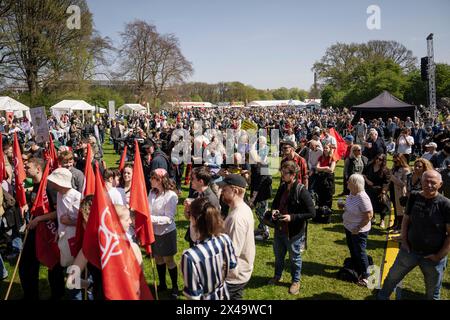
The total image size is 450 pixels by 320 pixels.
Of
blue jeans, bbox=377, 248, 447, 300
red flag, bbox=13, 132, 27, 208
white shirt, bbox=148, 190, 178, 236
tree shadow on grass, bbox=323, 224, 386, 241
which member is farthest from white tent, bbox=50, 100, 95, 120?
blue jeans, bbox=377, 248, 447, 300

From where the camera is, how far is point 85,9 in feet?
106

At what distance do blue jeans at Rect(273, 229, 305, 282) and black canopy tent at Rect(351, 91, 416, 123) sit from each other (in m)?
18.8

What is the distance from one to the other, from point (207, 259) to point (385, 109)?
21.3 metres

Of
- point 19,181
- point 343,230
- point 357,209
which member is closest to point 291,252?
point 357,209

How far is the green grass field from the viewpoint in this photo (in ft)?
15.6

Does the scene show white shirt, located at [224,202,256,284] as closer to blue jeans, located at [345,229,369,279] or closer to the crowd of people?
the crowd of people

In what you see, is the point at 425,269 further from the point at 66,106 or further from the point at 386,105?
the point at 66,106

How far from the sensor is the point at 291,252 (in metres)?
4.79

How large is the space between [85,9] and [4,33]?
9.09 meters

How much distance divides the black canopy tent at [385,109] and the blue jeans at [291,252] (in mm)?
18798

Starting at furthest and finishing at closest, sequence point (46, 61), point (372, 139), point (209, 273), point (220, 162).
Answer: point (46, 61) < point (372, 139) < point (220, 162) < point (209, 273)

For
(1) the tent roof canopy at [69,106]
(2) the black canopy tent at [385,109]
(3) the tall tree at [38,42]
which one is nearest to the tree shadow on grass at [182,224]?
(2) the black canopy tent at [385,109]

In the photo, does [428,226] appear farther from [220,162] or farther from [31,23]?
[31,23]
